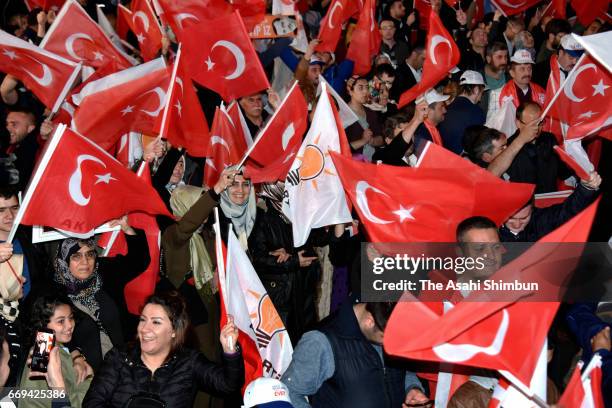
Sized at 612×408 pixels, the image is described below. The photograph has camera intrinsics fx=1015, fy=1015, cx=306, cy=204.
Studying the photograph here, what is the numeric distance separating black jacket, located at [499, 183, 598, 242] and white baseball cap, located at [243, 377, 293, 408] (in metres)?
2.47

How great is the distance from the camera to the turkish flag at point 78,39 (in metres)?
8.70

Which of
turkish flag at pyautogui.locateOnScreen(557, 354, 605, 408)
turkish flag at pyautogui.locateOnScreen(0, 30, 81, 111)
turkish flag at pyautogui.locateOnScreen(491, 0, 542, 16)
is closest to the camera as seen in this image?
turkish flag at pyautogui.locateOnScreen(557, 354, 605, 408)

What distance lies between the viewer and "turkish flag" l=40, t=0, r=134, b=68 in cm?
870

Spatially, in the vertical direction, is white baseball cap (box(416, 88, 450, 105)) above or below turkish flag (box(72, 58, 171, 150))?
below

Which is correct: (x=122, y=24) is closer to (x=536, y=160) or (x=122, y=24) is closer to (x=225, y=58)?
(x=225, y=58)

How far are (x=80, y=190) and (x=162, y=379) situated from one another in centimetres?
168

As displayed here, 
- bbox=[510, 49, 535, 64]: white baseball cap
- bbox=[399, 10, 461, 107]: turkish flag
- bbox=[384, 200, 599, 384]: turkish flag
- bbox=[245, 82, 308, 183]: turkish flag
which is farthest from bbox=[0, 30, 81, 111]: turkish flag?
bbox=[384, 200, 599, 384]: turkish flag

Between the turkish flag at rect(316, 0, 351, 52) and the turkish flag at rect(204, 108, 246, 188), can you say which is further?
the turkish flag at rect(316, 0, 351, 52)

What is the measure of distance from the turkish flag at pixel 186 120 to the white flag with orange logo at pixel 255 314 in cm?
181

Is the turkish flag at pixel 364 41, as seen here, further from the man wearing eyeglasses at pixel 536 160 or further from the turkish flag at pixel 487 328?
the turkish flag at pixel 487 328

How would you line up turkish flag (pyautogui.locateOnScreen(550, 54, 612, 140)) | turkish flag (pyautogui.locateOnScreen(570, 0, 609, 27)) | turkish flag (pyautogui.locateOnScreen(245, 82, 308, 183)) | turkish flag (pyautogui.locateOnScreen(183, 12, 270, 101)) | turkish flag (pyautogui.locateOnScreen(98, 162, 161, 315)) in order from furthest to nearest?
1. turkish flag (pyautogui.locateOnScreen(570, 0, 609, 27))
2. turkish flag (pyautogui.locateOnScreen(183, 12, 270, 101))
3. turkish flag (pyautogui.locateOnScreen(550, 54, 612, 140))
4. turkish flag (pyautogui.locateOnScreen(245, 82, 308, 183))
5. turkish flag (pyautogui.locateOnScreen(98, 162, 161, 315))

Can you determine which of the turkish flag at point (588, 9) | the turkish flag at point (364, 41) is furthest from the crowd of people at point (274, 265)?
the turkish flag at point (588, 9)

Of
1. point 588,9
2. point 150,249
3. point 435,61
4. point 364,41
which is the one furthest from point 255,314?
point 588,9

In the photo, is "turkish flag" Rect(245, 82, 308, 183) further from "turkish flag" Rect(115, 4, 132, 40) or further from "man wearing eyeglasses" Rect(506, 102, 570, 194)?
"turkish flag" Rect(115, 4, 132, 40)
